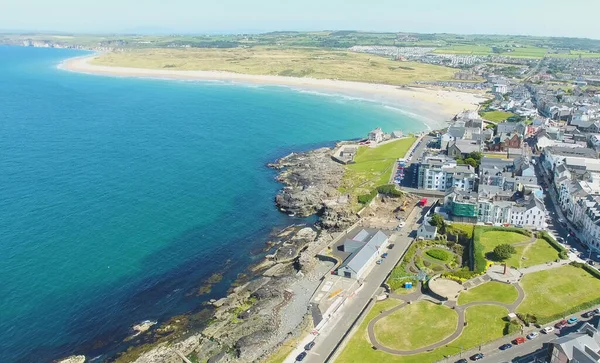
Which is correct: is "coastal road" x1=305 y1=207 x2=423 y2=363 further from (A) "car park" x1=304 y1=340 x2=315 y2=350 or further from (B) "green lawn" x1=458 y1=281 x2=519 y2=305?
(B) "green lawn" x1=458 y1=281 x2=519 y2=305

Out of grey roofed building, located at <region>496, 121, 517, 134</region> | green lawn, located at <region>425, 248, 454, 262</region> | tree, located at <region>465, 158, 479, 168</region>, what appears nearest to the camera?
green lawn, located at <region>425, 248, 454, 262</region>

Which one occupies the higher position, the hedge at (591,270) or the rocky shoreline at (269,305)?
the hedge at (591,270)

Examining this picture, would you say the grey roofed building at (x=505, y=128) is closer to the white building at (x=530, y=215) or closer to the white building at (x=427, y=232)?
the white building at (x=530, y=215)

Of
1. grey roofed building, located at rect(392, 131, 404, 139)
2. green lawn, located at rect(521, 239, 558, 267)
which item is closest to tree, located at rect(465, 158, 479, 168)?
green lawn, located at rect(521, 239, 558, 267)

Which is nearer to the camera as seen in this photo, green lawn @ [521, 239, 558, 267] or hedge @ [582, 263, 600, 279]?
hedge @ [582, 263, 600, 279]

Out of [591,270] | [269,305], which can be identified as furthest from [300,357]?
[591,270]

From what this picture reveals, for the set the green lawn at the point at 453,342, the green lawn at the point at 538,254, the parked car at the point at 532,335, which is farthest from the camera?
the green lawn at the point at 538,254

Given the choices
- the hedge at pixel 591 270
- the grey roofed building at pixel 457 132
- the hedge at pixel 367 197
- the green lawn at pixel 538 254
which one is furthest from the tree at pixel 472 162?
the hedge at pixel 591 270
